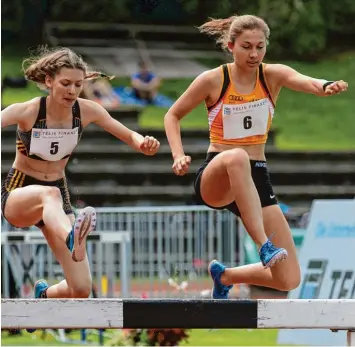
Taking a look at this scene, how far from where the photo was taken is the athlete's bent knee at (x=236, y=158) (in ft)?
A: 19.2

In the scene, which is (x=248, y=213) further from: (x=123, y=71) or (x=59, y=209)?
(x=123, y=71)

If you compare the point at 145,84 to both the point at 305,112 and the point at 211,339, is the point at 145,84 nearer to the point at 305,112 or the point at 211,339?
the point at 305,112

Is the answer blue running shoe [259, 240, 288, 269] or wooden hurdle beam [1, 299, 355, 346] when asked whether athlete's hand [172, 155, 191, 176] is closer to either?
blue running shoe [259, 240, 288, 269]

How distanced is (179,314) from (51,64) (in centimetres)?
140

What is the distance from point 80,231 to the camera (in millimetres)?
5609

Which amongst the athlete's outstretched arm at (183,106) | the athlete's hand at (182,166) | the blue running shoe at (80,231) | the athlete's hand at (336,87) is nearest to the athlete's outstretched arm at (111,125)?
the athlete's outstretched arm at (183,106)

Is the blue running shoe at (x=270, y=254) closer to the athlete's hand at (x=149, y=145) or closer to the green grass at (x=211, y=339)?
the athlete's hand at (x=149, y=145)

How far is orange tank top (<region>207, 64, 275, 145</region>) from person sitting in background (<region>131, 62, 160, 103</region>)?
13.7 m

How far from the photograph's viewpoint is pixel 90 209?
18.4ft

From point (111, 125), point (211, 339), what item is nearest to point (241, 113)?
point (111, 125)

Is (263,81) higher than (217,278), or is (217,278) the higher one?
(263,81)

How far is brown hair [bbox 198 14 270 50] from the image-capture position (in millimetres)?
6066

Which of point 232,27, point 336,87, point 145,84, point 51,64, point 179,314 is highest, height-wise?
point 145,84

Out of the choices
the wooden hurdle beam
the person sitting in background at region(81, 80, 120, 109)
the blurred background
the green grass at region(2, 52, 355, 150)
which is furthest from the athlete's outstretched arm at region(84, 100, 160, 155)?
the green grass at region(2, 52, 355, 150)
